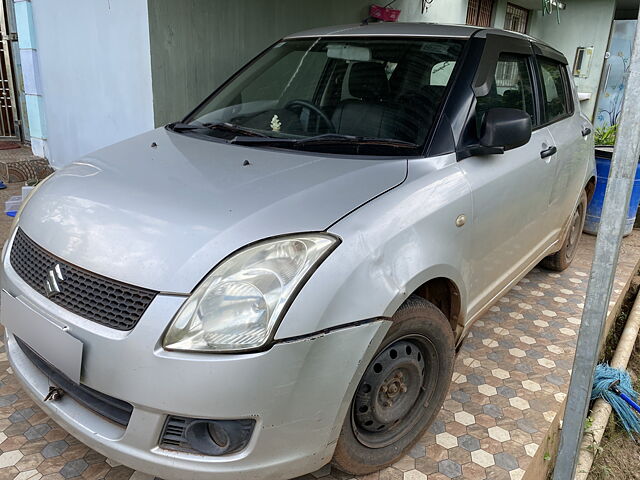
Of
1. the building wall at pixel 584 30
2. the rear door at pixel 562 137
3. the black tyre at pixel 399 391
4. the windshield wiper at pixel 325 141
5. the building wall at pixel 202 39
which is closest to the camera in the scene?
the black tyre at pixel 399 391

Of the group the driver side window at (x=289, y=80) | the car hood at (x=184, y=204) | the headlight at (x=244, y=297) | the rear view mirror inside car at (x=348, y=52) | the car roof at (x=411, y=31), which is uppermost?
the car roof at (x=411, y=31)

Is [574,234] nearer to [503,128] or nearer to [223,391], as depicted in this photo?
[503,128]

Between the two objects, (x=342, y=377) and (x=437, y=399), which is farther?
(x=437, y=399)

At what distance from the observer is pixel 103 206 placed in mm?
1819

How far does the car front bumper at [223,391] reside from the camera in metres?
1.48

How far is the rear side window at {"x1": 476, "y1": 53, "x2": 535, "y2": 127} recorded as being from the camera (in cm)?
255

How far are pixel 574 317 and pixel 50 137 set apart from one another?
5620 mm

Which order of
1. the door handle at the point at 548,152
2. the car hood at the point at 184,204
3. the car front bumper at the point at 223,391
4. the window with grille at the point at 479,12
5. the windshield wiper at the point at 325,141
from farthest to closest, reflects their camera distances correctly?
the window with grille at the point at 479,12 → the door handle at the point at 548,152 → the windshield wiper at the point at 325,141 → the car hood at the point at 184,204 → the car front bumper at the point at 223,391

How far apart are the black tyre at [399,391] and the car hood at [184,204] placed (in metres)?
0.51

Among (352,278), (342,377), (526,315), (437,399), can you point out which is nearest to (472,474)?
(437,399)

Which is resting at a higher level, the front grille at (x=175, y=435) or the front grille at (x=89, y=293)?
the front grille at (x=89, y=293)

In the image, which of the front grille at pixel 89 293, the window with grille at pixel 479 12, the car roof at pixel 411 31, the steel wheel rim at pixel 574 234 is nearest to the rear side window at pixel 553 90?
the car roof at pixel 411 31

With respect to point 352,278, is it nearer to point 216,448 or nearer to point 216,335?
point 216,335

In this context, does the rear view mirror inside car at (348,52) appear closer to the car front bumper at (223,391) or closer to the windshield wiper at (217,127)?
the windshield wiper at (217,127)
